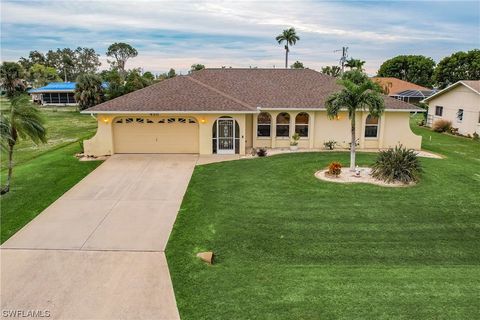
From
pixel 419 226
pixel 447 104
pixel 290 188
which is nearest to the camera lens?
pixel 419 226

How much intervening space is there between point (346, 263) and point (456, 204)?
6.32 m

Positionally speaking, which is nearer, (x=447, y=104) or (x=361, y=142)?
(x=361, y=142)

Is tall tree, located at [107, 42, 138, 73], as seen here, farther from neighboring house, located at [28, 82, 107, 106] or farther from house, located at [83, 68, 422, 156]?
house, located at [83, 68, 422, 156]

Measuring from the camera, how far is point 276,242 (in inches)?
433

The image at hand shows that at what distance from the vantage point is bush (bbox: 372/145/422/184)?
16156 mm

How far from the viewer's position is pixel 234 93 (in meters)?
25.2

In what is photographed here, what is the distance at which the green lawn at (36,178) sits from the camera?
13198mm

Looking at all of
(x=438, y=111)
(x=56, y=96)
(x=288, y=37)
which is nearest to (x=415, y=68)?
(x=288, y=37)

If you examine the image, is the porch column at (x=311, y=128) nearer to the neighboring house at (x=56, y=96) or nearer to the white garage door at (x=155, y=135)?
the white garage door at (x=155, y=135)

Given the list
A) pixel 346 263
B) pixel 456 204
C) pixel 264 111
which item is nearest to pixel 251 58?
pixel 264 111

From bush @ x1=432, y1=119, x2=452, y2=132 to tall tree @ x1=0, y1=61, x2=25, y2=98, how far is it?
2301 inches

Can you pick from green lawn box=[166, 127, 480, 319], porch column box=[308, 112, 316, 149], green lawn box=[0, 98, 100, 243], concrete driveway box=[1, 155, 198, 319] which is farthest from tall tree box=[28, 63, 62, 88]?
green lawn box=[166, 127, 480, 319]

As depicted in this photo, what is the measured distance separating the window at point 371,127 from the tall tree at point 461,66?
146ft

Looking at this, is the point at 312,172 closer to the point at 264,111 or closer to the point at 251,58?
the point at 264,111
